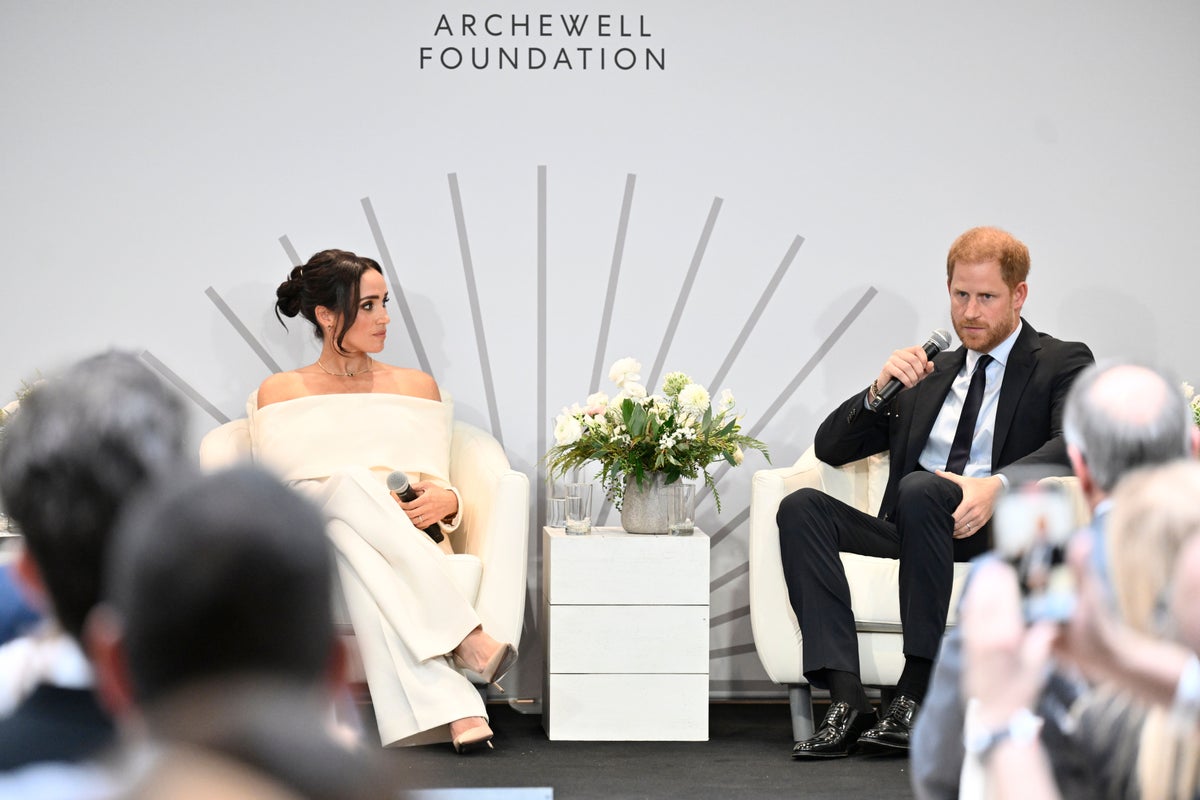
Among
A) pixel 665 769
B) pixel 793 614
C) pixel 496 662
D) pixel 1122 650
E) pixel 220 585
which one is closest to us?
pixel 220 585

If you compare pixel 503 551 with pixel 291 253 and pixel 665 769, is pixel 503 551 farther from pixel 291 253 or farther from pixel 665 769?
pixel 291 253

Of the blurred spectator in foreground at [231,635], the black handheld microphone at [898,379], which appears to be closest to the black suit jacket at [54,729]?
the blurred spectator in foreground at [231,635]

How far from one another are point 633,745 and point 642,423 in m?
0.92

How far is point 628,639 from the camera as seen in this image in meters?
3.81

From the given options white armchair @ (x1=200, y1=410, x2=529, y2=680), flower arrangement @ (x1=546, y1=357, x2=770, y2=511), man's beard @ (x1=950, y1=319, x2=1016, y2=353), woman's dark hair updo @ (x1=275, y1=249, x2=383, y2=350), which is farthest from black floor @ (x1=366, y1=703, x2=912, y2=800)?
woman's dark hair updo @ (x1=275, y1=249, x2=383, y2=350)

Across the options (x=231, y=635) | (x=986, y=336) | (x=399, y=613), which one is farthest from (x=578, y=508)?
(x=231, y=635)

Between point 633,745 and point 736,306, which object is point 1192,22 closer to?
point 736,306

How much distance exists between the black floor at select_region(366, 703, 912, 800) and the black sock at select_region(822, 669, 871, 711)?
0.14 metres

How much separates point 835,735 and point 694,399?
1.02 metres

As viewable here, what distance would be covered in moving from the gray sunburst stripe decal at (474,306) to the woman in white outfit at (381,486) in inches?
12.4

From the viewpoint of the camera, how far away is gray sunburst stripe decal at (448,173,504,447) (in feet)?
15.2

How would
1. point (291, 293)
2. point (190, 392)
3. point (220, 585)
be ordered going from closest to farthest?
point (220, 585)
point (291, 293)
point (190, 392)

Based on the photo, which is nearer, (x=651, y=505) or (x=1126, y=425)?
(x=1126, y=425)

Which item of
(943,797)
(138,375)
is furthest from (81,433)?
(943,797)
